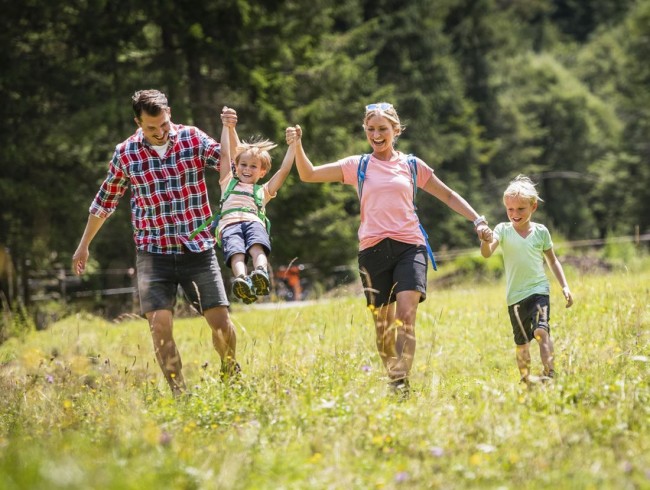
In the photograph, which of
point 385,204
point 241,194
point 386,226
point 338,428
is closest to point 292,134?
point 241,194

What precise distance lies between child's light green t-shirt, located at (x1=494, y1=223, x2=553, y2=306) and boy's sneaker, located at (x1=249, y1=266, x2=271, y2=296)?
5.33 ft

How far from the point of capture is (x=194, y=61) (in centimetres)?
1864

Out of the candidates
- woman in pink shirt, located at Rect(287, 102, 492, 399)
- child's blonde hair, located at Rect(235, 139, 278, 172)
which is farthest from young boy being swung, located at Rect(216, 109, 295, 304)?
woman in pink shirt, located at Rect(287, 102, 492, 399)

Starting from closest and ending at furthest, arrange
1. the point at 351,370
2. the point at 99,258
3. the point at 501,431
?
the point at 501,431 < the point at 351,370 < the point at 99,258

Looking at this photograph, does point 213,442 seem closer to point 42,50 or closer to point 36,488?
point 36,488

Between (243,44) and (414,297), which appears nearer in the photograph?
(414,297)

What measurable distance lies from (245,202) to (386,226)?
1.02 meters

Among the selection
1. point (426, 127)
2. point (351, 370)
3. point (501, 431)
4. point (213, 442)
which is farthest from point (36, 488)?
Result: point (426, 127)

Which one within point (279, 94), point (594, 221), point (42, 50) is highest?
point (42, 50)

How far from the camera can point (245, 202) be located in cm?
629

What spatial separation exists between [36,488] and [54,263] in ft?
60.3

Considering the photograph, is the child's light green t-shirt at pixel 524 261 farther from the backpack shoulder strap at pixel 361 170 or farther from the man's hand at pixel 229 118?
the man's hand at pixel 229 118

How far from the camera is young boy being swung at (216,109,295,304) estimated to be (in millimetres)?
6082

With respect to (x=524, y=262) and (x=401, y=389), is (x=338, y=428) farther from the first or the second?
(x=524, y=262)
